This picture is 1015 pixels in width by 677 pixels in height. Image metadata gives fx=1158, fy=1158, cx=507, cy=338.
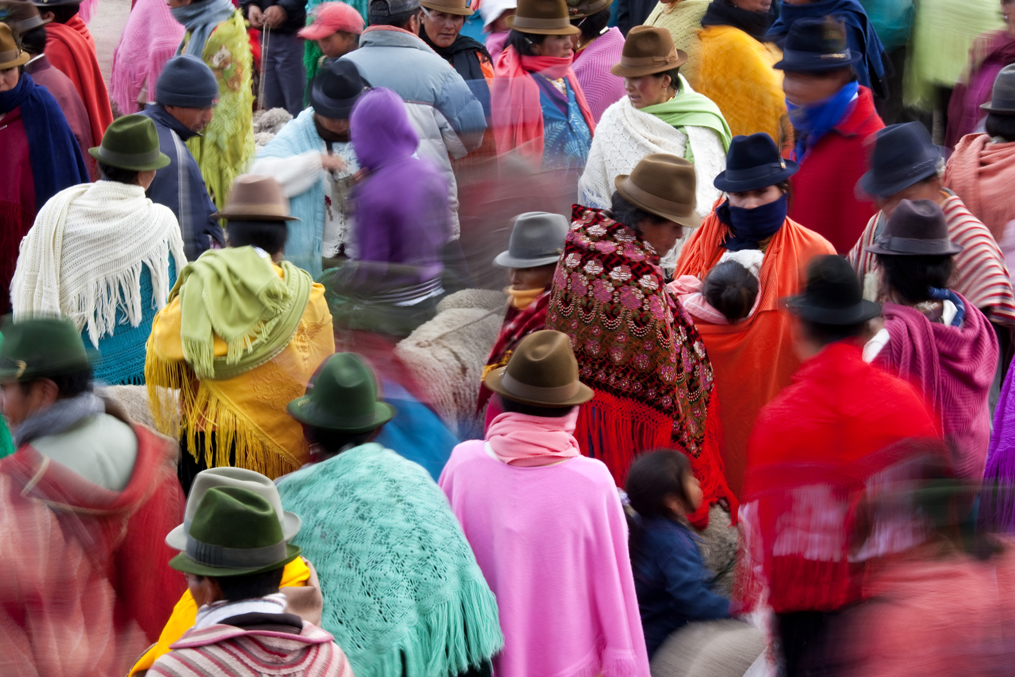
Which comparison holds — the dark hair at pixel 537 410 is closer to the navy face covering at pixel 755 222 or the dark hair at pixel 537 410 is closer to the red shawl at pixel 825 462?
the red shawl at pixel 825 462

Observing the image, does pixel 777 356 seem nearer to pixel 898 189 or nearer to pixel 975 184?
pixel 898 189

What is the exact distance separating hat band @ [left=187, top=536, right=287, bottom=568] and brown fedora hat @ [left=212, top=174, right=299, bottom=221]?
6.07 feet

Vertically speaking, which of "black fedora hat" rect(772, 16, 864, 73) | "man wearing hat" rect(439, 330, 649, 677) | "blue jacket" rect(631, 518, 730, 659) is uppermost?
"black fedora hat" rect(772, 16, 864, 73)

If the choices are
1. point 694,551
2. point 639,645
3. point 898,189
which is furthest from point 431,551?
point 898,189

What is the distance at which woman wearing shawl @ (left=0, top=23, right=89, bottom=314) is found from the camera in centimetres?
618

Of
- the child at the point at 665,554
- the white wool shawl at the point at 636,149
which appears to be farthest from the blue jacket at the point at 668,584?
the white wool shawl at the point at 636,149

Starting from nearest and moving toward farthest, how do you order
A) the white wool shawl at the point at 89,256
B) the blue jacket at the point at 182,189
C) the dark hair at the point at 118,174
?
the white wool shawl at the point at 89,256, the dark hair at the point at 118,174, the blue jacket at the point at 182,189

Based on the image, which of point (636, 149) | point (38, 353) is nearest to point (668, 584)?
point (38, 353)

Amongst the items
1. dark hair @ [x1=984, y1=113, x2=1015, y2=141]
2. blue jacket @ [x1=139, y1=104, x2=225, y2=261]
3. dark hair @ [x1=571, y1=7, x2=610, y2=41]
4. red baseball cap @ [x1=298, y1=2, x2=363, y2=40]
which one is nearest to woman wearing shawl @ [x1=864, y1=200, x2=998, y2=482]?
dark hair @ [x1=984, y1=113, x2=1015, y2=141]

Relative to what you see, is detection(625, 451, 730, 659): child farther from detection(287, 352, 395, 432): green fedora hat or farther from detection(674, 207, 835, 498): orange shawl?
detection(674, 207, 835, 498): orange shawl

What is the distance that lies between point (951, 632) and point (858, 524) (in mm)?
820

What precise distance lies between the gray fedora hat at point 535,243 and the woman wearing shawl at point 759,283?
689 millimetres

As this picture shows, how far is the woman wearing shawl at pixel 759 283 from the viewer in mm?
4738

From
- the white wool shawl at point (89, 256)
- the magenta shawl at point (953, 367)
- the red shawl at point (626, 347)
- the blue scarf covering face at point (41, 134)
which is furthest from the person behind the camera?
the blue scarf covering face at point (41, 134)
